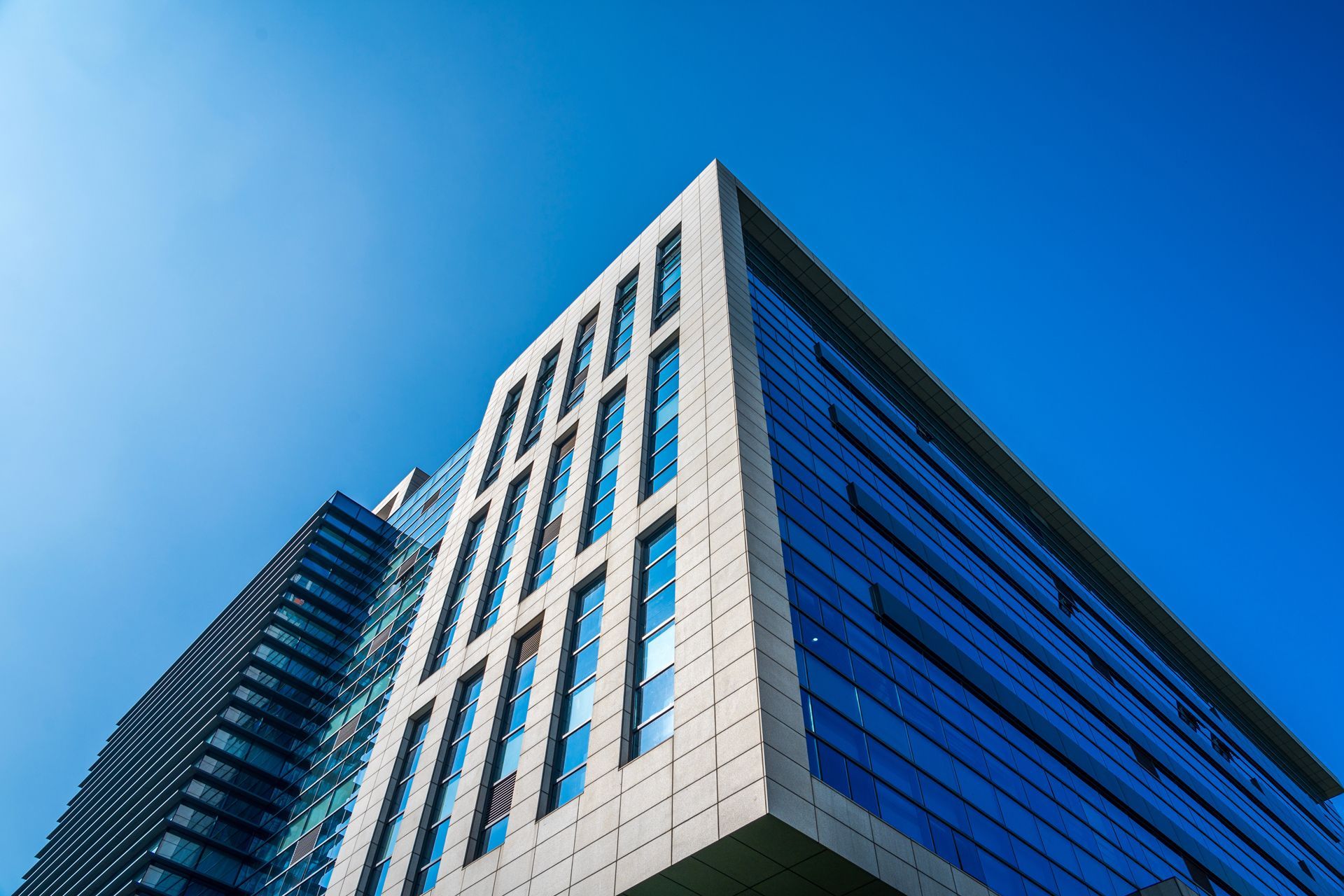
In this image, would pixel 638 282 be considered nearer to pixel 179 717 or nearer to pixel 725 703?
pixel 725 703

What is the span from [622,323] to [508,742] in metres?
20.8

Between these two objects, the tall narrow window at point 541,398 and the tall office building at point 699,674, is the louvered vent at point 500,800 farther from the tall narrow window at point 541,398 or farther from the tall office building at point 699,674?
the tall narrow window at point 541,398

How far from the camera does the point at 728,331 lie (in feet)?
101

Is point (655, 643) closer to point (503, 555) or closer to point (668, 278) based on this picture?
point (503, 555)

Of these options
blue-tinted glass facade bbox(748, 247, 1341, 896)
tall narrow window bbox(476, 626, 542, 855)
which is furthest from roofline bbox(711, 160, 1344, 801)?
tall narrow window bbox(476, 626, 542, 855)

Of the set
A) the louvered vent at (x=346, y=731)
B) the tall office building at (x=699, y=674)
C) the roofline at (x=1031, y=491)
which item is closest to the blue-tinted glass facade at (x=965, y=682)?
the tall office building at (x=699, y=674)

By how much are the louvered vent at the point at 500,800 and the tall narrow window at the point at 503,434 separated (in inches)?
759

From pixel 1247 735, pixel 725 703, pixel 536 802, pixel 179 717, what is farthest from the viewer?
pixel 1247 735

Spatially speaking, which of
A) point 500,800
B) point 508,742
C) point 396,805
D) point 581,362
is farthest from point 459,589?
point 500,800

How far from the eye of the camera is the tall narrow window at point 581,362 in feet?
134

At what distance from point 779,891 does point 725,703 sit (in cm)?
359

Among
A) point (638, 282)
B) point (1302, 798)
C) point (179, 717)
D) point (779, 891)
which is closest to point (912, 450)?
point (638, 282)

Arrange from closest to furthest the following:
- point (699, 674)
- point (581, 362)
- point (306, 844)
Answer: point (699, 674) → point (306, 844) → point (581, 362)

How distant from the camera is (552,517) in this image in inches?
1363
